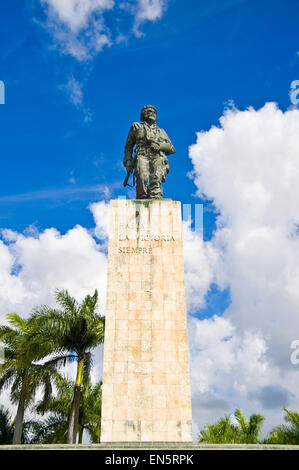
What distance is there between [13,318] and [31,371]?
10.5ft

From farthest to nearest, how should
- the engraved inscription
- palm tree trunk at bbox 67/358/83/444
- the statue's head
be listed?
palm tree trunk at bbox 67/358/83/444 < the statue's head < the engraved inscription

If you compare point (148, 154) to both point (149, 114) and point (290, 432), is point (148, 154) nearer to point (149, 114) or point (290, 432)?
point (149, 114)

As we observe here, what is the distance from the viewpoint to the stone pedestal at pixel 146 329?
11938 mm

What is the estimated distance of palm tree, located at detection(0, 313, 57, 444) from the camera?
72.1 ft

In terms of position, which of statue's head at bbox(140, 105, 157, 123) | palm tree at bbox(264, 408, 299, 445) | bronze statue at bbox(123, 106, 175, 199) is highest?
statue's head at bbox(140, 105, 157, 123)

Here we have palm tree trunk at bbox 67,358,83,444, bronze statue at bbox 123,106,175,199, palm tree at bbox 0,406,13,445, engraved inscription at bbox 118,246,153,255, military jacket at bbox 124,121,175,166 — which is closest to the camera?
engraved inscription at bbox 118,246,153,255

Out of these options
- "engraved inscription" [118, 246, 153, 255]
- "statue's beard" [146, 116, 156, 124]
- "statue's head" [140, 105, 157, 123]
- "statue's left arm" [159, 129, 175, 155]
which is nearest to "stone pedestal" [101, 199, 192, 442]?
"engraved inscription" [118, 246, 153, 255]

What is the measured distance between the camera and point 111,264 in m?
13.9

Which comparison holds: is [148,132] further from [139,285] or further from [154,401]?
[154,401]

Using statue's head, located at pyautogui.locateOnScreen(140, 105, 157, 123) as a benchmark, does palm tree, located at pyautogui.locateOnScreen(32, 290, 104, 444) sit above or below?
below

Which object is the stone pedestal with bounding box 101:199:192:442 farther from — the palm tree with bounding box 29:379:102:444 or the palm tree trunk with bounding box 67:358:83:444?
the palm tree with bounding box 29:379:102:444

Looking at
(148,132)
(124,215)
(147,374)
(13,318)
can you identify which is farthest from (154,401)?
(13,318)

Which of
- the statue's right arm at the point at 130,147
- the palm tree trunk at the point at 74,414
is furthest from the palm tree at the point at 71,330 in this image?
the statue's right arm at the point at 130,147
